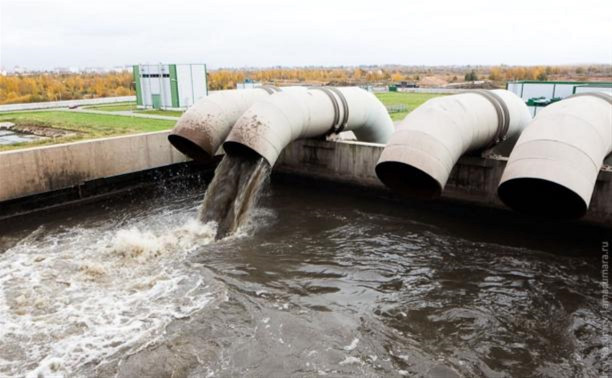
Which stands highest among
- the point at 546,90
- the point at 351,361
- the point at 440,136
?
the point at 546,90

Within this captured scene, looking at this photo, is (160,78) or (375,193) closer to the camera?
(375,193)

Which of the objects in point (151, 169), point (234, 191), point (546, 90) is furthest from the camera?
point (546, 90)

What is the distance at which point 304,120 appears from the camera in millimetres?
11422

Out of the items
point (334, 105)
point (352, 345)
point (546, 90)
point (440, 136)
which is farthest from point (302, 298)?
point (546, 90)

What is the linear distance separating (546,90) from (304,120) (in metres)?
13.1

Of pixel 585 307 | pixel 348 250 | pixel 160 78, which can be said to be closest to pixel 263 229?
pixel 348 250

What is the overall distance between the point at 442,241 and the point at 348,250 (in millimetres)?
2101

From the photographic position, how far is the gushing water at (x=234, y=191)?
1077 cm

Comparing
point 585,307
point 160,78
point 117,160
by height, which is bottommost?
point 585,307

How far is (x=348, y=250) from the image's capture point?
9508 millimetres

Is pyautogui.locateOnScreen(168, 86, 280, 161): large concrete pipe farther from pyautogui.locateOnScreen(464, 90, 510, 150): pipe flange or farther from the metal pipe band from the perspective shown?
pyautogui.locateOnScreen(464, 90, 510, 150): pipe flange

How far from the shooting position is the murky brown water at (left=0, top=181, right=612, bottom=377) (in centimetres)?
598

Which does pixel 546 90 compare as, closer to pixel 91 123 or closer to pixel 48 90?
pixel 91 123

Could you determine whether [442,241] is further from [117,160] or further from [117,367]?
[117,160]
